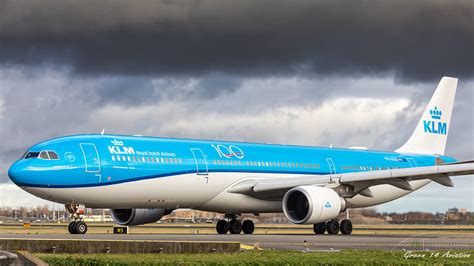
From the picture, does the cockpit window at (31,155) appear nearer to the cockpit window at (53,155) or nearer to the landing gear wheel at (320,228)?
the cockpit window at (53,155)

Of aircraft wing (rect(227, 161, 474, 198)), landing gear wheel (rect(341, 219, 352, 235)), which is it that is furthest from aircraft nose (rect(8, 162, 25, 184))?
landing gear wheel (rect(341, 219, 352, 235))

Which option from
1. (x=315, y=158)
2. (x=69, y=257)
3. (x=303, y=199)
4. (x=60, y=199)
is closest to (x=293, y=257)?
(x=69, y=257)

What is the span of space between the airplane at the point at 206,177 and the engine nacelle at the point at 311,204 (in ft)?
0.15

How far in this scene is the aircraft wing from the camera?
3738cm

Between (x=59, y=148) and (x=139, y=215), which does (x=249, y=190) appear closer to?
(x=139, y=215)

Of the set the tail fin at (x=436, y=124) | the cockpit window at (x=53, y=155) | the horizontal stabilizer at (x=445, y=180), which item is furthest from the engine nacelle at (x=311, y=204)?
the tail fin at (x=436, y=124)

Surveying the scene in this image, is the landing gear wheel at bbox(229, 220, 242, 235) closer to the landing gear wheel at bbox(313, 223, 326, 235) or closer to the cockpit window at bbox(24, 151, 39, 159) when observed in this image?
the landing gear wheel at bbox(313, 223, 326, 235)

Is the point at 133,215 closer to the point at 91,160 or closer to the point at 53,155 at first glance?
the point at 91,160

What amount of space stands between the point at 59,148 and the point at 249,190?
955 centimetres

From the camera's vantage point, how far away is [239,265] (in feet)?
51.3

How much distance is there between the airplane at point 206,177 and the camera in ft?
108

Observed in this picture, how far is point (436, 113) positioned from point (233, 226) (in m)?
17.0

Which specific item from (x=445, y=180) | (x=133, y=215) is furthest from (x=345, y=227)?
(x=133, y=215)

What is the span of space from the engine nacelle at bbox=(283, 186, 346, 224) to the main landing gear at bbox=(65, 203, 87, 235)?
8929mm
